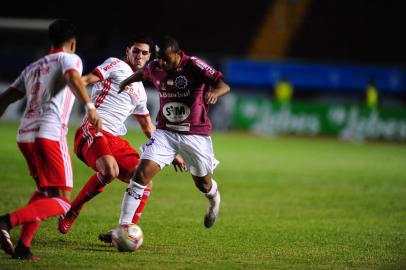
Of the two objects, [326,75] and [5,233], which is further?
[326,75]

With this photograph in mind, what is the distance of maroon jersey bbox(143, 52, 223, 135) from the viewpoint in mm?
8086

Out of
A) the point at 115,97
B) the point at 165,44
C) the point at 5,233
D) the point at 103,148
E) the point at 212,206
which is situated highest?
the point at 165,44

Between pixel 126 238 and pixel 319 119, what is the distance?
81.4ft

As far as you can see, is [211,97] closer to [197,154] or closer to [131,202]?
[197,154]

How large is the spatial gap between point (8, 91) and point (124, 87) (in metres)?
1.55

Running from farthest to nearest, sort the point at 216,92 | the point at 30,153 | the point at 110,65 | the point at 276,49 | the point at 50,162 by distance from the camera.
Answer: the point at 276,49 → the point at 110,65 → the point at 216,92 → the point at 30,153 → the point at 50,162

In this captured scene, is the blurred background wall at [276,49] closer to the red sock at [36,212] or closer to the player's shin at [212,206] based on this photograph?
the player's shin at [212,206]

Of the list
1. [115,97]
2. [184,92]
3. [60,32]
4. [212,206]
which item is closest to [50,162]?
[60,32]

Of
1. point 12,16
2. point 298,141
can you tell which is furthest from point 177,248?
point 12,16

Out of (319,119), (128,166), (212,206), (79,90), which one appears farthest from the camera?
(319,119)

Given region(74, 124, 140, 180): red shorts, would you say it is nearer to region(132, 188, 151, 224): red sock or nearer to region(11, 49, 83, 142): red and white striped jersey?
region(132, 188, 151, 224): red sock

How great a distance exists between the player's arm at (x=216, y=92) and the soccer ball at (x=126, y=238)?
1.56 meters

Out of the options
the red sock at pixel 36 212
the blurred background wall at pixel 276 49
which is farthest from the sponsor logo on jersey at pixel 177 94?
the blurred background wall at pixel 276 49

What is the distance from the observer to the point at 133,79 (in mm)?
8172
